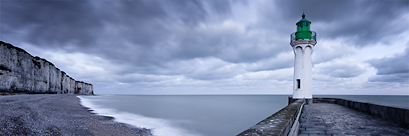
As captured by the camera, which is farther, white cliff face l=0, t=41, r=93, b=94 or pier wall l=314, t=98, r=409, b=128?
white cliff face l=0, t=41, r=93, b=94

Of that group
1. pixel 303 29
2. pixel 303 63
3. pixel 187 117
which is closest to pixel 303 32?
pixel 303 29

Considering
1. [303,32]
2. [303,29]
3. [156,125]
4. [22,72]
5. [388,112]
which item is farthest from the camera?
[22,72]

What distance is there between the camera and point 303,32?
15312 mm

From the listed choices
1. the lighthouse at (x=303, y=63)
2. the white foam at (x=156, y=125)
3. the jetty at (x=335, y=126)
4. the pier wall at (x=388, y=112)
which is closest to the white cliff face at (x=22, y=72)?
Answer: the white foam at (x=156, y=125)

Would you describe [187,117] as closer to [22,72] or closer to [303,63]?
[303,63]

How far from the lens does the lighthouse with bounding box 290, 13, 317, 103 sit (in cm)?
1462

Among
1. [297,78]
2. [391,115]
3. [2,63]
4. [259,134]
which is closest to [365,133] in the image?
[391,115]

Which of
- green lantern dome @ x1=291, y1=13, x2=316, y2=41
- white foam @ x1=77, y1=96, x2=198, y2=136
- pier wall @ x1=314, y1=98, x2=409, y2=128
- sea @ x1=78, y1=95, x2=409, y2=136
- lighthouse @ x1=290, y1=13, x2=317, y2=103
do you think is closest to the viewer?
pier wall @ x1=314, y1=98, x2=409, y2=128

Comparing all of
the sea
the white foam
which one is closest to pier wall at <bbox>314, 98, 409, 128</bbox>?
the sea

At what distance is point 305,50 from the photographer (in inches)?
587

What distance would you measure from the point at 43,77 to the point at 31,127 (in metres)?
33.4

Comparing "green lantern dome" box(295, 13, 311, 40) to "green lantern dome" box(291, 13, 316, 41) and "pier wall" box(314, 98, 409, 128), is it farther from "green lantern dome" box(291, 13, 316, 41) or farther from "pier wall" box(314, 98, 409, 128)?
"pier wall" box(314, 98, 409, 128)

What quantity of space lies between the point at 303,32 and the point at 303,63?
2.61m

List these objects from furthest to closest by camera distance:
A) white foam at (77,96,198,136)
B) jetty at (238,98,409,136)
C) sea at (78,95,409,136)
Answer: sea at (78,95,409,136), white foam at (77,96,198,136), jetty at (238,98,409,136)
